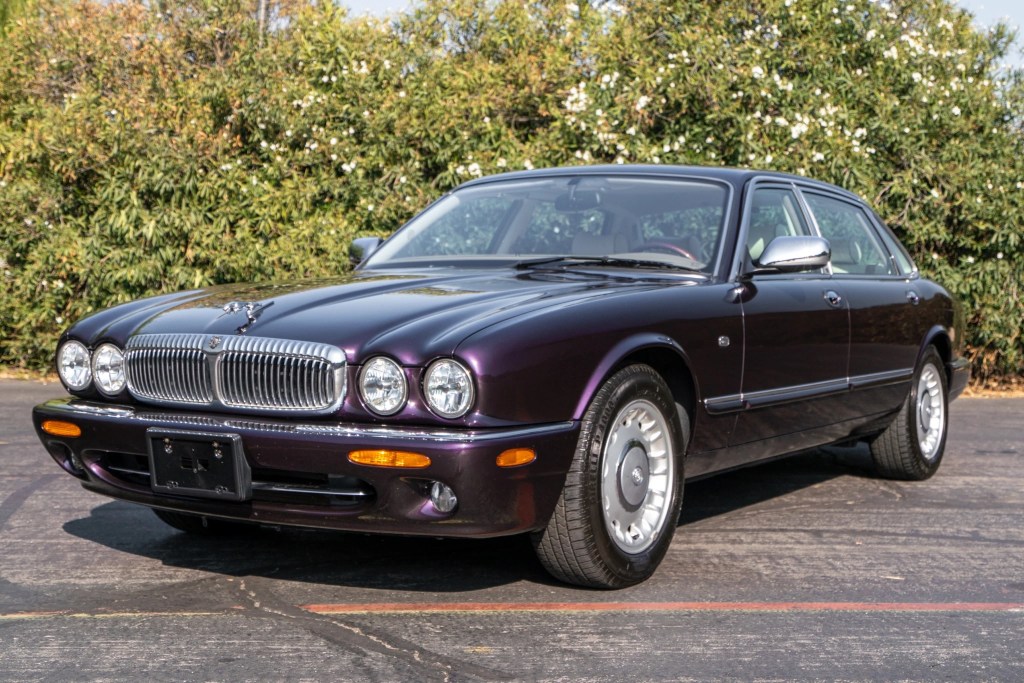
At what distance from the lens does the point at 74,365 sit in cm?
489

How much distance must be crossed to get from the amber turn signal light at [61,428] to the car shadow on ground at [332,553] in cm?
64

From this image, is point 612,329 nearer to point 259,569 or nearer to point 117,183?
point 259,569

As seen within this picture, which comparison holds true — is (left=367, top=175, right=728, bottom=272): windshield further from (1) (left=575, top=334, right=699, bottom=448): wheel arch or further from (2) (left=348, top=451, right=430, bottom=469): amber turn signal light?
(2) (left=348, top=451, right=430, bottom=469): amber turn signal light

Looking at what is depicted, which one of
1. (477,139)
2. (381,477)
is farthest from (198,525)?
(477,139)

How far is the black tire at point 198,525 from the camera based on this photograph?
17.9ft

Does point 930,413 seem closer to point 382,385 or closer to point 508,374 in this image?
point 508,374

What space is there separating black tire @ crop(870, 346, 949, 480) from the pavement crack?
372 centimetres

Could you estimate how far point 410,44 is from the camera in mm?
12445

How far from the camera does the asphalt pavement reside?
3789 millimetres

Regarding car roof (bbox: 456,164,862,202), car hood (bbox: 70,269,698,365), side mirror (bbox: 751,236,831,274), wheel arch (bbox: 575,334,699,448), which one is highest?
car roof (bbox: 456,164,862,202)

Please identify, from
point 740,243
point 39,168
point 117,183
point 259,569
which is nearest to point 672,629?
point 259,569

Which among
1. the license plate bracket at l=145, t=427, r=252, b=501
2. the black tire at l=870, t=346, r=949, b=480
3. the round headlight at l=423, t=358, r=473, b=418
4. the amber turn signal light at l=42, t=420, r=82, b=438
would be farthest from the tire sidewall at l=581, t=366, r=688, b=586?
the black tire at l=870, t=346, r=949, b=480

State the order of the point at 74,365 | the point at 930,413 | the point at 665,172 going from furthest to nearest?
the point at 930,413 < the point at 665,172 < the point at 74,365

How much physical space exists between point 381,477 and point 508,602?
71cm
